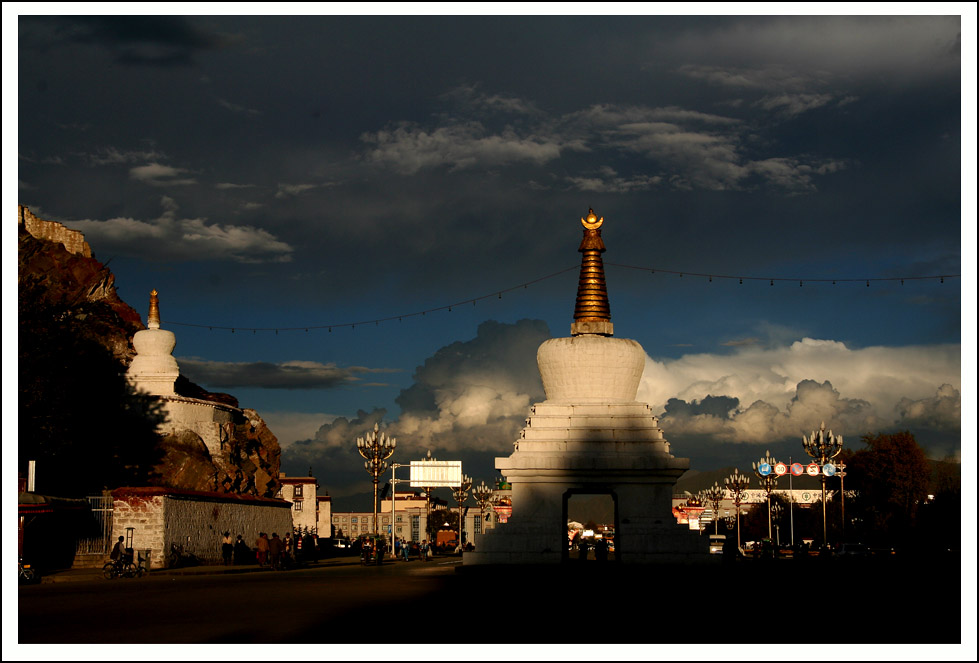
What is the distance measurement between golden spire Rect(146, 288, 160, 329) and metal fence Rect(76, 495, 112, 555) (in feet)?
73.4

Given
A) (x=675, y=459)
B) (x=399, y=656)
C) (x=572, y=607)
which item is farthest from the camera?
(x=675, y=459)

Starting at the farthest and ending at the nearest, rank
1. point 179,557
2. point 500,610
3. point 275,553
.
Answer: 1. point 275,553
2. point 179,557
3. point 500,610

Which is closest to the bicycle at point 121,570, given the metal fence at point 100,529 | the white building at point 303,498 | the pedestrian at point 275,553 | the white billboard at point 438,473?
the metal fence at point 100,529

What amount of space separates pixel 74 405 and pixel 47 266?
23186 mm

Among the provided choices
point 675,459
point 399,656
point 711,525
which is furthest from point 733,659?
point 711,525

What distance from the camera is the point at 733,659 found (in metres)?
15.0

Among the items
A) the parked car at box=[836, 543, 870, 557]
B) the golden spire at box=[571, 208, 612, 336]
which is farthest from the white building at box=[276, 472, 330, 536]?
the golden spire at box=[571, 208, 612, 336]

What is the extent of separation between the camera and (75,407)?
48938 mm

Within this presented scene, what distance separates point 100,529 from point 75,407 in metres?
10.1

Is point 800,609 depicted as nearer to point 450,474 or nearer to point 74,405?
point 74,405

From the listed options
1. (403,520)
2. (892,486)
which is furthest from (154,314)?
(403,520)

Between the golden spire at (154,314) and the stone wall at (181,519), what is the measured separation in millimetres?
13865

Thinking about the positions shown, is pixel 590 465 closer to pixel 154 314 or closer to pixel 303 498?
pixel 154 314

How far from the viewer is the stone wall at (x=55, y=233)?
73.9 m
